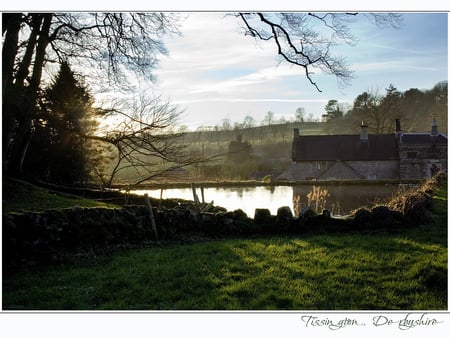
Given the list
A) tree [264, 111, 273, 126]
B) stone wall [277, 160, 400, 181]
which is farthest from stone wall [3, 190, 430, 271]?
stone wall [277, 160, 400, 181]

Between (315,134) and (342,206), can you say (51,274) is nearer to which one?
(342,206)

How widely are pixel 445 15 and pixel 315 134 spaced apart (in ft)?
112

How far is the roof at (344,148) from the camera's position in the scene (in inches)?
1431

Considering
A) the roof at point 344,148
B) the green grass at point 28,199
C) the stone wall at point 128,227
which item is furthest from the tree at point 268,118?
the stone wall at point 128,227

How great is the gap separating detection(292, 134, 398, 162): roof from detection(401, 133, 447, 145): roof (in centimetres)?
115

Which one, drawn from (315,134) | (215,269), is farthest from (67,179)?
(315,134)

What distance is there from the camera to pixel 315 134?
131 feet

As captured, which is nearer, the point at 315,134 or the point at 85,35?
the point at 85,35

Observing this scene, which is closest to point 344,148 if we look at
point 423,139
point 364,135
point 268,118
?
point 364,135

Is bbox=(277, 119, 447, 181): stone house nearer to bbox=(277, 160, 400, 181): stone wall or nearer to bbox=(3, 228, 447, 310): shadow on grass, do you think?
bbox=(277, 160, 400, 181): stone wall

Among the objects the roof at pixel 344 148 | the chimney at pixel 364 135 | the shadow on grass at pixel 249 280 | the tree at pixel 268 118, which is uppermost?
the tree at pixel 268 118

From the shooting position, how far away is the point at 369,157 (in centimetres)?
3622

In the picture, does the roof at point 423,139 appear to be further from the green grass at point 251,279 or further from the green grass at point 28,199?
the green grass at point 28,199

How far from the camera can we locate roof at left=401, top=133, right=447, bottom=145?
113ft
